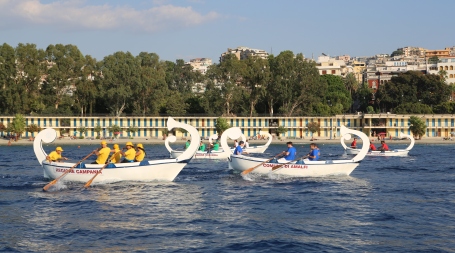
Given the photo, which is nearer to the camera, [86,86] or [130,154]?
[130,154]

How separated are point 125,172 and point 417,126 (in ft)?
285

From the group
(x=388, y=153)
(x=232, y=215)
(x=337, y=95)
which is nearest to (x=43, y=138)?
(x=232, y=215)

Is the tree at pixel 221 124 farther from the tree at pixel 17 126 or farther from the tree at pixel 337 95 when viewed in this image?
the tree at pixel 17 126

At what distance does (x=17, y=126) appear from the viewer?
104m

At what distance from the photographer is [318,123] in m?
119

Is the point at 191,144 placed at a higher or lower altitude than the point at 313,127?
higher

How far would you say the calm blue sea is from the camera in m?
21.2

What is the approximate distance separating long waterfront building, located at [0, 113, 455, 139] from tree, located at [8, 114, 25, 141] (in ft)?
23.6

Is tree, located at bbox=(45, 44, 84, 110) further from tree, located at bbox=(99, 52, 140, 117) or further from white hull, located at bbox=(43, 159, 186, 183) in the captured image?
white hull, located at bbox=(43, 159, 186, 183)

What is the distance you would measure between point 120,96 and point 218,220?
90315 millimetres

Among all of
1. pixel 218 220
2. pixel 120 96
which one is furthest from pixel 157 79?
pixel 218 220

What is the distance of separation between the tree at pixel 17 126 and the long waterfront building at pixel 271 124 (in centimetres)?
719

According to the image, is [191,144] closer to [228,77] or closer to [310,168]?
[310,168]

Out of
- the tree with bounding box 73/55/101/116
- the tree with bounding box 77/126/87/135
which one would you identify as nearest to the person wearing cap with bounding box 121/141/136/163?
the tree with bounding box 77/126/87/135
